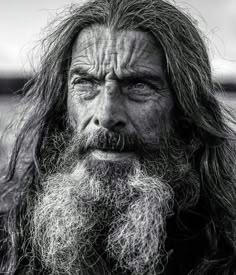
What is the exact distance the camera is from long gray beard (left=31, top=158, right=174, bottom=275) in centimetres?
321

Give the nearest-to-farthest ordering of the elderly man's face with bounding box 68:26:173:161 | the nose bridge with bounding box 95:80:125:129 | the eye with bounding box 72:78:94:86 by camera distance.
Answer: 1. the nose bridge with bounding box 95:80:125:129
2. the elderly man's face with bounding box 68:26:173:161
3. the eye with bounding box 72:78:94:86

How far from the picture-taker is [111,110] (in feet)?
10.3

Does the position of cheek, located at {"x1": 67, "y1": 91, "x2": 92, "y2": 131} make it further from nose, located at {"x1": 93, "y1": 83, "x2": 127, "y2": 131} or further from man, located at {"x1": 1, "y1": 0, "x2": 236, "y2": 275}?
nose, located at {"x1": 93, "y1": 83, "x2": 127, "y2": 131}

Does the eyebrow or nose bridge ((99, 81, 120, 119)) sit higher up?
the eyebrow

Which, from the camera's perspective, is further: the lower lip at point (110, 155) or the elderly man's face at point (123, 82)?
the elderly man's face at point (123, 82)

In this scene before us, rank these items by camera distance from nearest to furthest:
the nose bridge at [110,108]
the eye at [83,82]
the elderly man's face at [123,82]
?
the nose bridge at [110,108], the elderly man's face at [123,82], the eye at [83,82]

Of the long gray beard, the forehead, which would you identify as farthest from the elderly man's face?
the long gray beard

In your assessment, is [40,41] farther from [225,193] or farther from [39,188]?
[225,193]

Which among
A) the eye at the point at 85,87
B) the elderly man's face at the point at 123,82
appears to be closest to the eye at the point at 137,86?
the elderly man's face at the point at 123,82

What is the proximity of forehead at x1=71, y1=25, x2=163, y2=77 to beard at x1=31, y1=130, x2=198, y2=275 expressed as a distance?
1.32 ft

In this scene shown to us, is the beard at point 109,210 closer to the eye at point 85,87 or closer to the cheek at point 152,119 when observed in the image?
the cheek at point 152,119

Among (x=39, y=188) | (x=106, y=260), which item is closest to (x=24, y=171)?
(x=39, y=188)

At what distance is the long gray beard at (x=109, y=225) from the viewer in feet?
10.5

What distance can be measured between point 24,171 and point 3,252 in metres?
0.48
